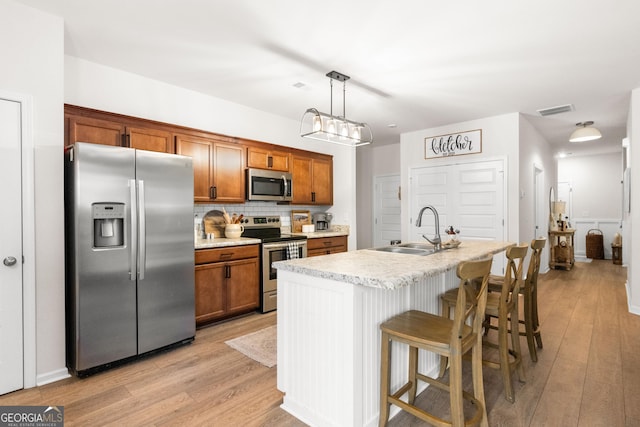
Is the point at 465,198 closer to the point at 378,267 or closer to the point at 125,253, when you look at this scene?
the point at 378,267

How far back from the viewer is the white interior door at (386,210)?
6.95 m

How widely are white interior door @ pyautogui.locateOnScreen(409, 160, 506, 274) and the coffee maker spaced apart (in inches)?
60.4

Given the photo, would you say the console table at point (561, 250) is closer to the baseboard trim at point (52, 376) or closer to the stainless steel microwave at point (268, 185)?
the stainless steel microwave at point (268, 185)

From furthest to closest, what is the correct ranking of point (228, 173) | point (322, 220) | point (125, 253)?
point (322, 220), point (228, 173), point (125, 253)

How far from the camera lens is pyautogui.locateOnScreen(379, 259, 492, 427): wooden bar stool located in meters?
1.60

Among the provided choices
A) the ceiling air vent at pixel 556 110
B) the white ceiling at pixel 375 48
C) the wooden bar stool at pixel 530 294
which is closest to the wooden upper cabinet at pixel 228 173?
the white ceiling at pixel 375 48

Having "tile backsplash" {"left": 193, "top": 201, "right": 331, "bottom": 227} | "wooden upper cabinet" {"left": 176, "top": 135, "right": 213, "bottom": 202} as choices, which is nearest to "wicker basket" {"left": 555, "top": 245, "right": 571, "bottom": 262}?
"tile backsplash" {"left": 193, "top": 201, "right": 331, "bottom": 227}

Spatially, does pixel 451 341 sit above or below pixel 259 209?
below

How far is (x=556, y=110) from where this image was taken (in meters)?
4.68

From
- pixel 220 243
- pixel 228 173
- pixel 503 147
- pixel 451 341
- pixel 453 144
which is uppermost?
pixel 453 144

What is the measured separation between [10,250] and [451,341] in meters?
2.89

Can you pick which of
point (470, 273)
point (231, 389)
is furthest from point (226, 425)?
point (470, 273)

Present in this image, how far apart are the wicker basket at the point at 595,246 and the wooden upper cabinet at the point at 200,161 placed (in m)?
9.03

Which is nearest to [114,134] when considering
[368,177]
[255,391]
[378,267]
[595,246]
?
[255,391]
